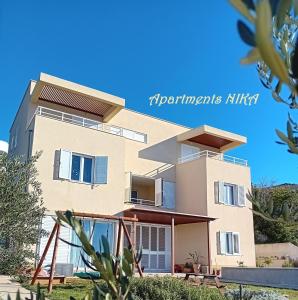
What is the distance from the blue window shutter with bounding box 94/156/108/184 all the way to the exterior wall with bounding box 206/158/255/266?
701cm

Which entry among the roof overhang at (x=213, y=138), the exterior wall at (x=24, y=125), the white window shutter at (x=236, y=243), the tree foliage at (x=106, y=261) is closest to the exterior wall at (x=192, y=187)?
the roof overhang at (x=213, y=138)

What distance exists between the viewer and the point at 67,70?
75.4 feet

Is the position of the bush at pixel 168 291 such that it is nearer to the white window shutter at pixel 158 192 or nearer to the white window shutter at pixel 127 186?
the white window shutter at pixel 127 186

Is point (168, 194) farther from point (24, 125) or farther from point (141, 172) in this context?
point (24, 125)

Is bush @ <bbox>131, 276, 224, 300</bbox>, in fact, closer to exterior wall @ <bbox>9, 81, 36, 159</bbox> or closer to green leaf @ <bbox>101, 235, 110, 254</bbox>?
green leaf @ <bbox>101, 235, 110, 254</bbox>

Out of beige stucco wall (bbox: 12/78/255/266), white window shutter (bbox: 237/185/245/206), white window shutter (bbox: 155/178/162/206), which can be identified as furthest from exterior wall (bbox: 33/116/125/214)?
white window shutter (bbox: 237/185/245/206)

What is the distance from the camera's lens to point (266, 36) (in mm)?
939

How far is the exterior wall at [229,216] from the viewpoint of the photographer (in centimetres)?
2456

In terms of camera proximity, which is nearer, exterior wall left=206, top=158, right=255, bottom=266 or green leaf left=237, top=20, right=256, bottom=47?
green leaf left=237, top=20, right=256, bottom=47

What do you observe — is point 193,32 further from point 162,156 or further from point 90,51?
point 162,156

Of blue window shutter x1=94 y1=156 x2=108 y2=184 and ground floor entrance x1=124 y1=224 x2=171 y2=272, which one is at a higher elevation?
blue window shutter x1=94 y1=156 x2=108 y2=184

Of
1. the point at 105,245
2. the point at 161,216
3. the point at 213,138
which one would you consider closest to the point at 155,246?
the point at 161,216

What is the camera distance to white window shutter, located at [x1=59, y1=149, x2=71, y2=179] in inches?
780

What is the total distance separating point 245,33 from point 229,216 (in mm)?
25509
